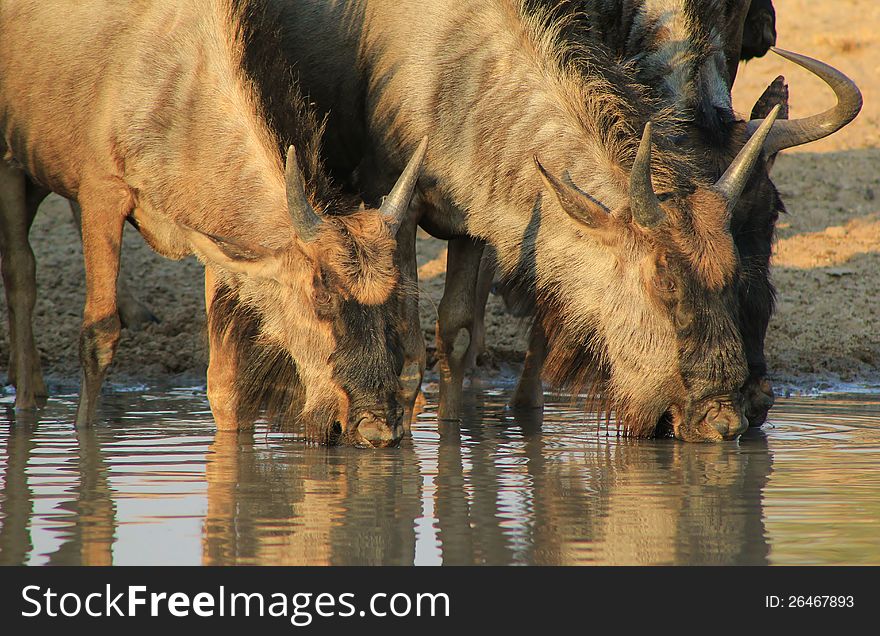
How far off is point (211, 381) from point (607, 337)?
2002mm

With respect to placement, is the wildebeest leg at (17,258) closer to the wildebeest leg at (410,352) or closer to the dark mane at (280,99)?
the dark mane at (280,99)

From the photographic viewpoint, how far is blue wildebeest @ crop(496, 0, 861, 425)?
26.5ft

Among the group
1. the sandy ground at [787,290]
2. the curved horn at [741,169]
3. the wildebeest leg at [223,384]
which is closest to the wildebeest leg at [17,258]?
the sandy ground at [787,290]

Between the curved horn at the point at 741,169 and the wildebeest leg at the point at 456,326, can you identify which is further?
the wildebeest leg at the point at 456,326

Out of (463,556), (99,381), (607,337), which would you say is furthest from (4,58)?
(463,556)

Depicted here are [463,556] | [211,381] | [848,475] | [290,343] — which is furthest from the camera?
[211,381]

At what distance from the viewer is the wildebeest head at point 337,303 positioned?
696 cm

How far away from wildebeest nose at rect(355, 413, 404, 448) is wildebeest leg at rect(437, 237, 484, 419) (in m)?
1.69

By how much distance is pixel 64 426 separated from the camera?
8086 millimetres

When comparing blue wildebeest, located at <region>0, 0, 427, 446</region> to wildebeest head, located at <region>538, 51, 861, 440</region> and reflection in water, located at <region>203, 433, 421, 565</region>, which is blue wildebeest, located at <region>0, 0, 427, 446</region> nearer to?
reflection in water, located at <region>203, 433, 421, 565</region>
